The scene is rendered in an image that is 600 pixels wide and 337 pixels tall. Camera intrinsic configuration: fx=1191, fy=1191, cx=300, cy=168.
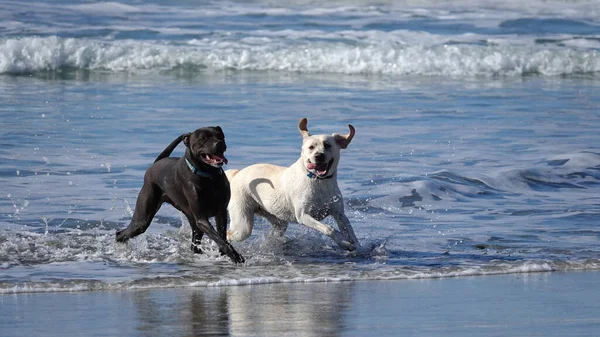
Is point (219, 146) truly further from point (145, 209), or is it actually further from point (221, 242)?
point (145, 209)

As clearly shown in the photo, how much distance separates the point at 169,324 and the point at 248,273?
1961mm

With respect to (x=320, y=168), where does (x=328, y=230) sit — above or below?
below

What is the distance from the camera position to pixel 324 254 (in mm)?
9203

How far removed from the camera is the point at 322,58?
26703mm

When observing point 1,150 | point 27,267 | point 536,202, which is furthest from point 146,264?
point 1,150

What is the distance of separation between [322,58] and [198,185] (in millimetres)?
18335

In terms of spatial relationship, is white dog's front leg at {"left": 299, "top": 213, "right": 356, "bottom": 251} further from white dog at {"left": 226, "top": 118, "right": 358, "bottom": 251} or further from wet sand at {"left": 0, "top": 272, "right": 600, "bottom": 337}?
wet sand at {"left": 0, "top": 272, "right": 600, "bottom": 337}

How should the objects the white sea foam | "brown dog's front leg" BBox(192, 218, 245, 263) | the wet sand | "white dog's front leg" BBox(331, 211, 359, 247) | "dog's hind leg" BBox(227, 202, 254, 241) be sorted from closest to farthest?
the wet sand < "brown dog's front leg" BBox(192, 218, 245, 263) < "white dog's front leg" BBox(331, 211, 359, 247) < "dog's hind leg" BBox(227, 202, 254, 241) < the white sea foam

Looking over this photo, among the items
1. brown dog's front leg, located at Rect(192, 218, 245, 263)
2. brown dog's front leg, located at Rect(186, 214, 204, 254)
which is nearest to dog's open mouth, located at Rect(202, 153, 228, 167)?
brown dog's front leg, located at Rect(192, 218, 245, 263)

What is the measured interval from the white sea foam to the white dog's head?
17033 mm

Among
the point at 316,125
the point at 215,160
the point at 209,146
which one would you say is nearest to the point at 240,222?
the point at 215,160

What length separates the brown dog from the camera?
27.6 feet

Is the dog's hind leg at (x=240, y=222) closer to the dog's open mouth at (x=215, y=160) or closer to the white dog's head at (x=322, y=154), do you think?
the white dog's head at (x=322, y=154)

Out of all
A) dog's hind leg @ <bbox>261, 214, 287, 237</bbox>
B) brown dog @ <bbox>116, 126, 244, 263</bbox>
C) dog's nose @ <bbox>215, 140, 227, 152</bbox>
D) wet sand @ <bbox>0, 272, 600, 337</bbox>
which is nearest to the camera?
wet sand @ <bbox>0, 272, 600, 337</bbox>
